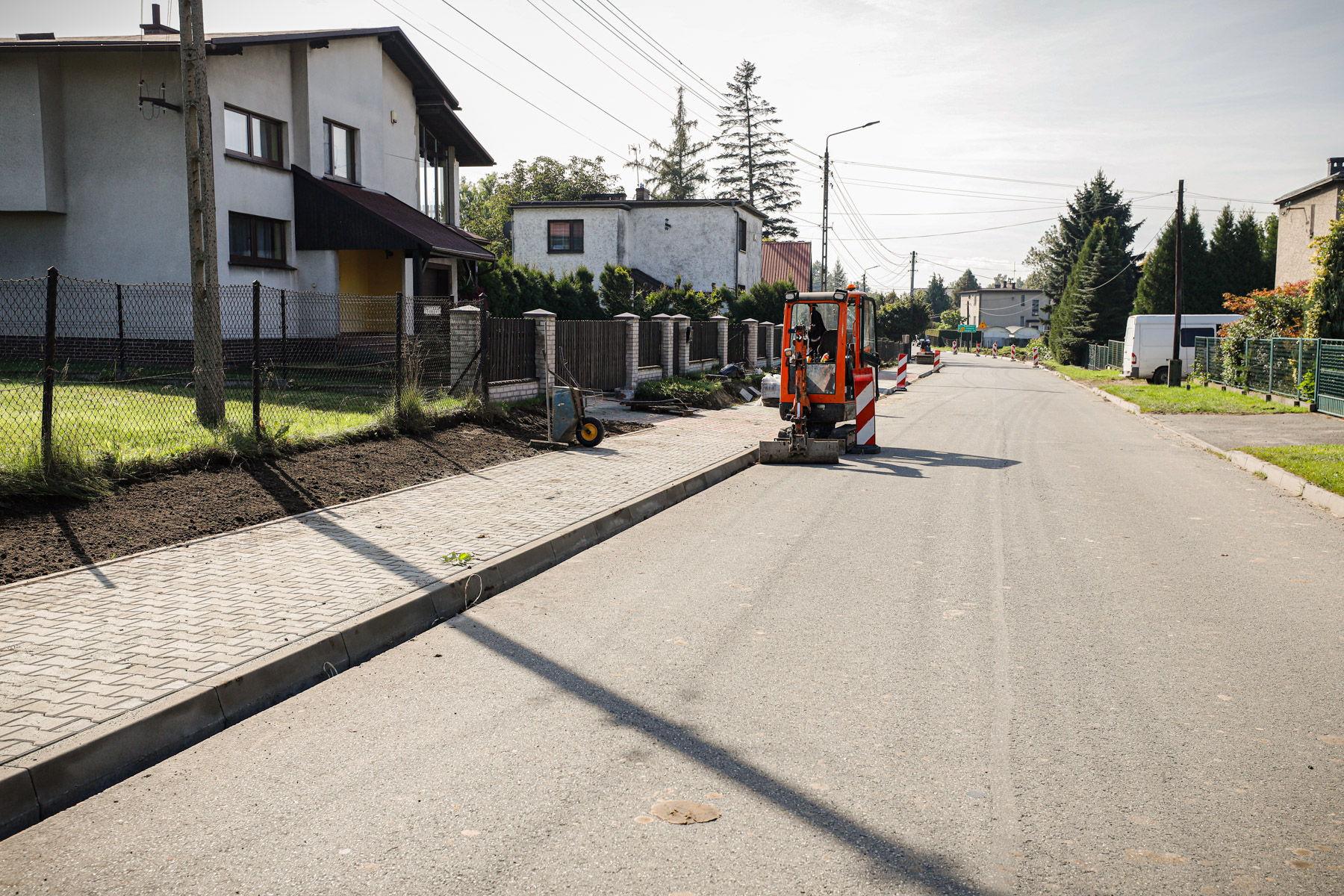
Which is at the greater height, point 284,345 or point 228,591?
point 284,345

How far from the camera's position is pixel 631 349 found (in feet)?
71.1

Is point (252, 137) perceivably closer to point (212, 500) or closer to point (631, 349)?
point (631, 349)

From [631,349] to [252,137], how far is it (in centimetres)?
1008

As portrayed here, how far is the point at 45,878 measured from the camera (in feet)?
10.4

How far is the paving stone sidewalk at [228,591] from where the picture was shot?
4.46 meters

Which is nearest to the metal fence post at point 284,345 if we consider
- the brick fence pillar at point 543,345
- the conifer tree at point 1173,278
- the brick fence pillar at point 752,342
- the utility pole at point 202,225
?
the brick fence pillar at point 543,345

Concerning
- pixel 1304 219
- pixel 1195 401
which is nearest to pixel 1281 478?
pixel 1195 401

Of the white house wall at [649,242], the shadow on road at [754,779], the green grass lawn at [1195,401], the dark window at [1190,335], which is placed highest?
the white house wall at [649,242]

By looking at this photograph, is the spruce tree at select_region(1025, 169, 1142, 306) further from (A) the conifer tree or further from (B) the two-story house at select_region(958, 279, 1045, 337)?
(B) the two-story house at select_region(958, 279, 1045, 337)

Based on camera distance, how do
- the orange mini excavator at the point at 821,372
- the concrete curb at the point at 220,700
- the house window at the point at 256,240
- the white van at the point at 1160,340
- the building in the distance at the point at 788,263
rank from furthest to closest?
the building in the distance at the point at 788,263
the white van at the point at 1160,340
the house window at the point at 256,240
the orange mini excavator at the point at 821,372
the concrete curb at the point at 220,700

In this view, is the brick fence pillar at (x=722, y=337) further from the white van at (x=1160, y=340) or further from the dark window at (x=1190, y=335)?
the dark window at (x=1190, y=335)

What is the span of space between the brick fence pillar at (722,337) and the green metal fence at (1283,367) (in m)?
15.1

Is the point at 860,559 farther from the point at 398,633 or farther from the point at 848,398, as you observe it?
the point at 848,398

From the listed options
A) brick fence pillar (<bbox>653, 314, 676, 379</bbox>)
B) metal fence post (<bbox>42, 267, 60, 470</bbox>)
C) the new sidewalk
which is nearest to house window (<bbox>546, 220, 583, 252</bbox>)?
brick fence pillar (<bbox>653, 314, 676, 379</bbox>)
